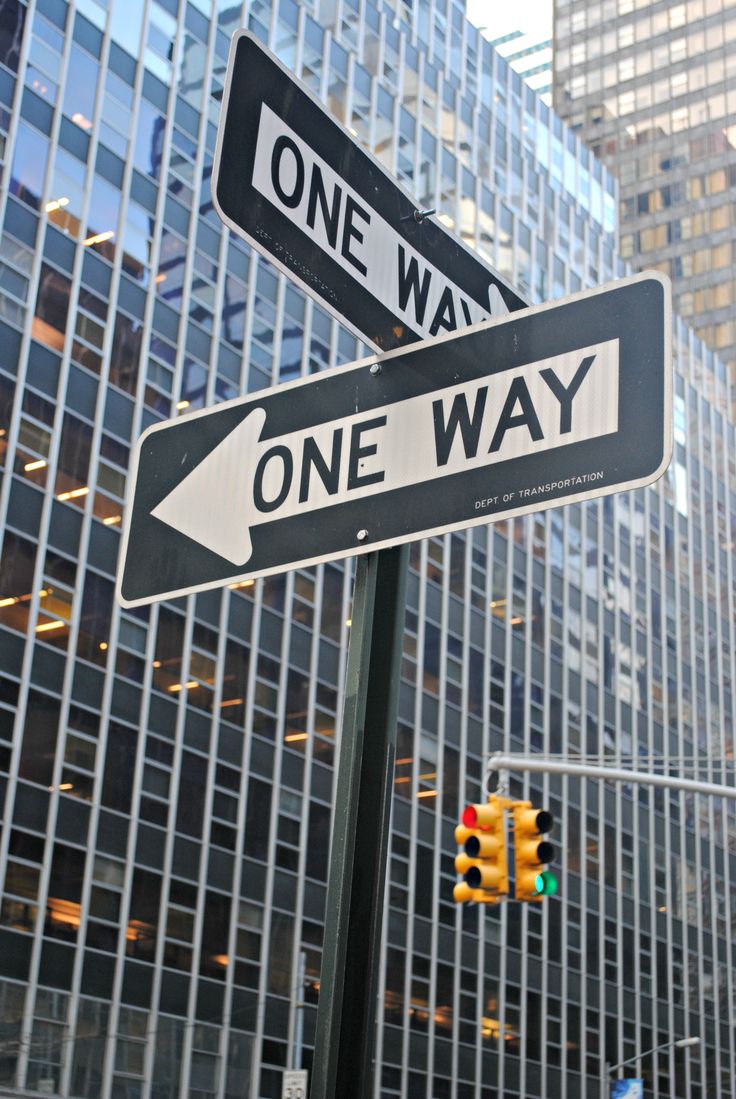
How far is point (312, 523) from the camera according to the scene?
11.1 feet

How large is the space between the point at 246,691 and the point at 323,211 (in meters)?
35.0

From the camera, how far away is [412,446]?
3314 millimetres

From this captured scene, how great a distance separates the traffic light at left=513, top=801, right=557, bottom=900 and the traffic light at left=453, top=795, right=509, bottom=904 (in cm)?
17

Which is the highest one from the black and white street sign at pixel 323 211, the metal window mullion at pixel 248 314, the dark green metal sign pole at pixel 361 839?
the metal window mullion at pixel 248 314

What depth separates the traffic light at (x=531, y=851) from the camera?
53.2 ft

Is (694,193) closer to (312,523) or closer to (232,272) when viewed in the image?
(232,272)

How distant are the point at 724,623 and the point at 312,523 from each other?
6551cm

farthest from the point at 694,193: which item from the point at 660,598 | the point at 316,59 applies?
the point at 316,59

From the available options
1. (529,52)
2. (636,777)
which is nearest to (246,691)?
(636,777)

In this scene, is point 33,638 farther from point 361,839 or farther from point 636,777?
point 361,839

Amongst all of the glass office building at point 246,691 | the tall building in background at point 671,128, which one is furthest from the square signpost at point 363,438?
the tall building in background at point 671,128

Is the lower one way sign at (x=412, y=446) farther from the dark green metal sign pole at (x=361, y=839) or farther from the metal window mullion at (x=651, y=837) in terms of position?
the metal window mullion at (x=651, y=837)

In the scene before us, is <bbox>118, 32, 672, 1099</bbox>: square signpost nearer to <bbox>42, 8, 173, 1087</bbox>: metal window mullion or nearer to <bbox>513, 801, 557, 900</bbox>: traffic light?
<bbox>513, 801, 557, 900</bbox>: traffic light


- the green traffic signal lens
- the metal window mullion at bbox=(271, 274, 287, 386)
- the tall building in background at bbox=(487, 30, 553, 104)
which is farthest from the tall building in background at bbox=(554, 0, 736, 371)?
the green traffic signal lens
